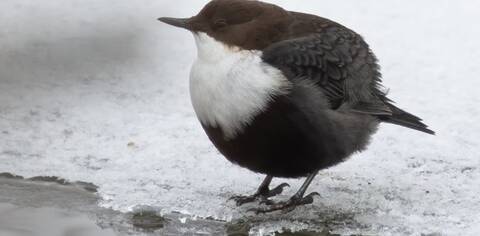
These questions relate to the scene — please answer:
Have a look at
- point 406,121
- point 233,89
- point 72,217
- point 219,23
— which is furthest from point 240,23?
point 72,217

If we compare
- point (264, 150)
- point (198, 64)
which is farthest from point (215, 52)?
point (264, 150)

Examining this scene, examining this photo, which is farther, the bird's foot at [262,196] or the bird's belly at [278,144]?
the bird's foot at [262,196]

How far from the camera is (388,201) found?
407 centimetres

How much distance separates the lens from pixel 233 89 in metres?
3.79

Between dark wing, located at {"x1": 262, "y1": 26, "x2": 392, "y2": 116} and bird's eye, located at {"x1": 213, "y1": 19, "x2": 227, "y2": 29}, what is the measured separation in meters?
0.20

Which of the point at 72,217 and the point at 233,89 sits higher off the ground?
the point at 233,89

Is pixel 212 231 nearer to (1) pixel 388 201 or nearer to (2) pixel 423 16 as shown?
(1) pixel 388 201

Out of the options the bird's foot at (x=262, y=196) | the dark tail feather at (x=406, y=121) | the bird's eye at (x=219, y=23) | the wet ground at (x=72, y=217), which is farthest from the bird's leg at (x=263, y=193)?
the bird's eye at (x=219, y=23)

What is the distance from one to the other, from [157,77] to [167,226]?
5.15 feet

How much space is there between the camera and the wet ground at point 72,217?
12.6 ft

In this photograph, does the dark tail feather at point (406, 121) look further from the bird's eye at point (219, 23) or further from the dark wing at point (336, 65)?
the bird's eye at point (219, 23)

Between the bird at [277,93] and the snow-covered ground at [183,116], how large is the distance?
228 mm

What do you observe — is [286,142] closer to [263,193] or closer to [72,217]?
[263,193]

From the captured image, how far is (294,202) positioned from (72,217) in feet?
2.78
